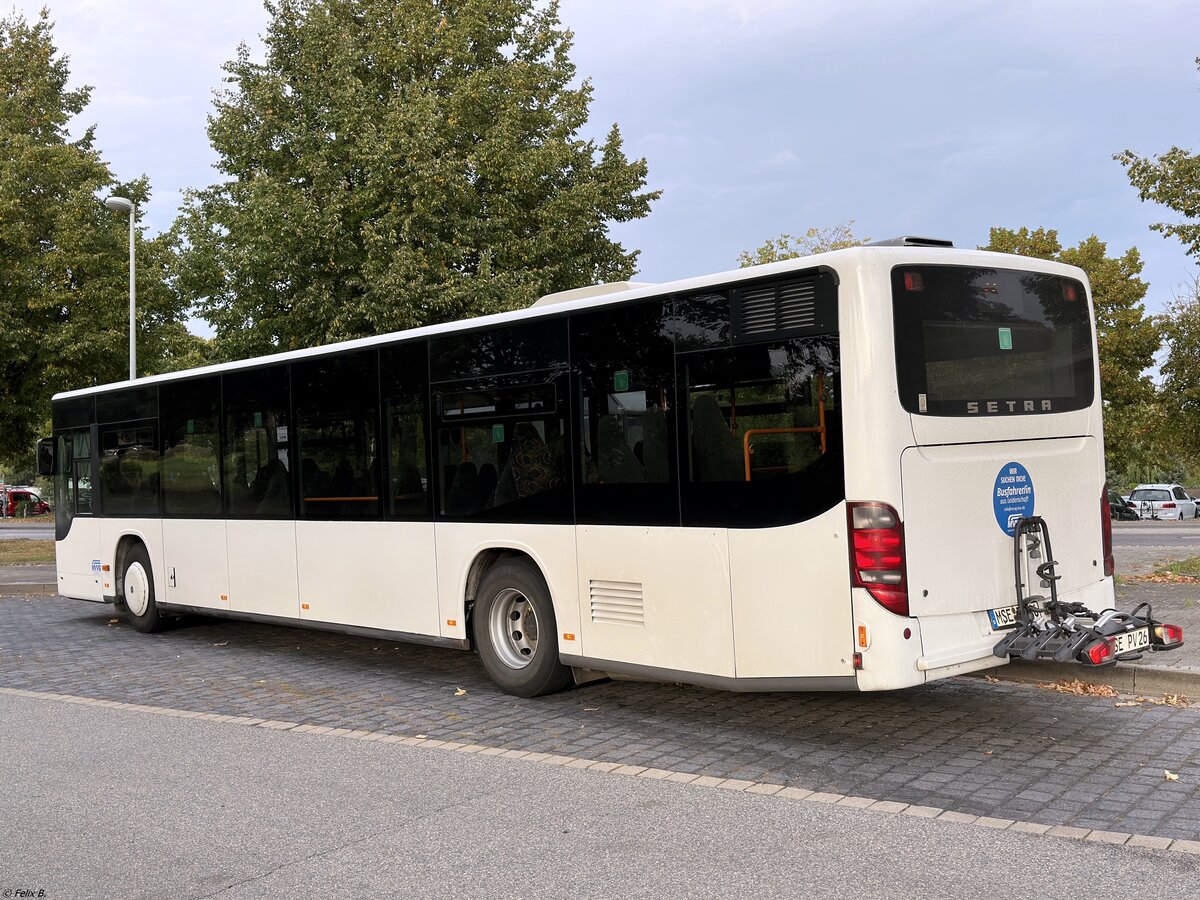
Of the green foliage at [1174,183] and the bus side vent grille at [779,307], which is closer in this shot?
the bus side vent grille at [779,307]

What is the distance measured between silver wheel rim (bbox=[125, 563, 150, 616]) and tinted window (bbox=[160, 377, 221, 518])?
3.24ft

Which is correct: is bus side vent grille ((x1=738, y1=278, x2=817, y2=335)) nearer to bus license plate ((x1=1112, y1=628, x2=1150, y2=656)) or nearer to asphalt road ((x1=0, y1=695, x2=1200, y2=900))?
bus license plate ((x1=1112, y1=628, x2=1150, y2=656))

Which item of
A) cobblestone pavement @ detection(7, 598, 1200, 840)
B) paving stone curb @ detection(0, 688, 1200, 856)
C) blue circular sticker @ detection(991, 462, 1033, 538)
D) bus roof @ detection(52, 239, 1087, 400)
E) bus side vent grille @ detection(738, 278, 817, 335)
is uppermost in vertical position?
bus roof @ detection(52, 239, 1087, 400)

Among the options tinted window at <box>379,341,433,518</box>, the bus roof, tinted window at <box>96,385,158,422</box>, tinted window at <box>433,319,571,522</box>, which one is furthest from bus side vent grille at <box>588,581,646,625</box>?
tinted window at <box>96,385,158,422</box>

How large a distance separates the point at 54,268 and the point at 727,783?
1010 inches

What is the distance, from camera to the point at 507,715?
317 inches

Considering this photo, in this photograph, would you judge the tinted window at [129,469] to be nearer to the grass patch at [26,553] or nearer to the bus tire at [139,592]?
the bus tire at [139,592]

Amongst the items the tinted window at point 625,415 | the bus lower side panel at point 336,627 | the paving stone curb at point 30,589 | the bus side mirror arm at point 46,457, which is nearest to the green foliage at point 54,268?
the paving stone curb at point 30,589

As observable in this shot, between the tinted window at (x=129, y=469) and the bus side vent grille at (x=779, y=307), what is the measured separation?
8438 millimetres

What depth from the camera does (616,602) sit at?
25.4 ft

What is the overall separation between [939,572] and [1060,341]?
6.70 feet

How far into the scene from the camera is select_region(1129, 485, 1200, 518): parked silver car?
45969 millimetres

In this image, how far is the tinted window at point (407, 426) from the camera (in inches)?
371

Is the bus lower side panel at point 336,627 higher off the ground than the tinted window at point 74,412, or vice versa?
the tinted window at point 74,412
